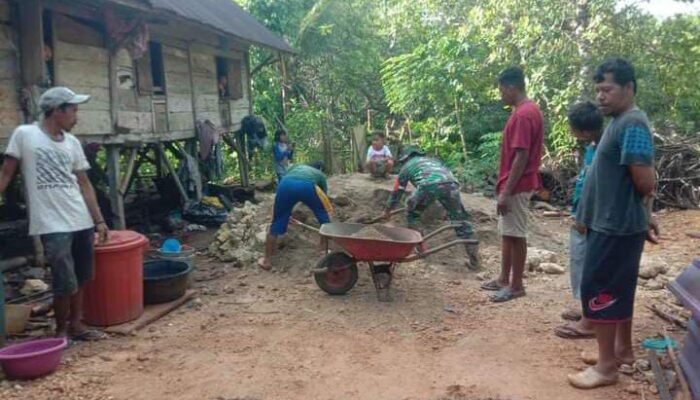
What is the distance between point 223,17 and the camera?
1025 centimetres

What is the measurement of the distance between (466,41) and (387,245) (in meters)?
9.69

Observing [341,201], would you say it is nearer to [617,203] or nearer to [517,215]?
Result: [517,215]

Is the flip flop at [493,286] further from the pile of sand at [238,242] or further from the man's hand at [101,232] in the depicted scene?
the man's hand at [101,232]

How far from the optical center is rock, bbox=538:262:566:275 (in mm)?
6102

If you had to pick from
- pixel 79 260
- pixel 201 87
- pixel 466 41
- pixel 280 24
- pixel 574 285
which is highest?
pixel 280 24

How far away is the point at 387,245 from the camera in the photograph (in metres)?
4.81

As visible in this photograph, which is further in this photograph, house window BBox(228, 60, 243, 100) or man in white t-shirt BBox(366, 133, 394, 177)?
house window BBox(228, 60, 243, 100)

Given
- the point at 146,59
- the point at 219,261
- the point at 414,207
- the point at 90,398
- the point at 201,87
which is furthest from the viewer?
the point at 201,87

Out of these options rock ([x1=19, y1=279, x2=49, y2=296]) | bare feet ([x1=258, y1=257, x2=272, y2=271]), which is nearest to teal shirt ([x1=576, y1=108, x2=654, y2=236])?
bare feet ([x1=258, y1=257, x2=272, y2=271])

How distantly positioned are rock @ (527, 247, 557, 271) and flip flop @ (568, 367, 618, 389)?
2865mm

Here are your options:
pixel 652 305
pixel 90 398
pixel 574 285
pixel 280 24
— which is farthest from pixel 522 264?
pixel 280 24

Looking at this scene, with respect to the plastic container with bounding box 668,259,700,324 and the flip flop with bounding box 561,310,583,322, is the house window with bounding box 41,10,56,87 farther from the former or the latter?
the plastic container with bounding box 668,259,700,324

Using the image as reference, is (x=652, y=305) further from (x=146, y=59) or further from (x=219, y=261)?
(x=146, y=59)

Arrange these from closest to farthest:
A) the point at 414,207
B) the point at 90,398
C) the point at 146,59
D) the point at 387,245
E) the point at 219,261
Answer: the point at 90,398, the point at 387,245, the point at 414,207, the point at 219,261, the point at 146,59
